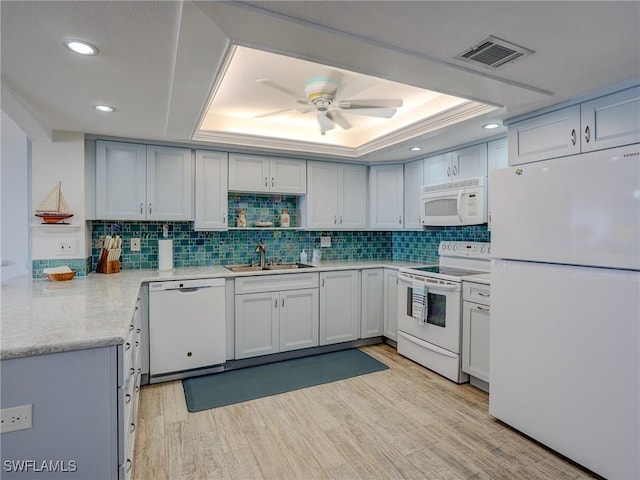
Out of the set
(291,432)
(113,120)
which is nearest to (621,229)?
(291,432)

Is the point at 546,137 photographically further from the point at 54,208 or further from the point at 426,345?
the point at 54,208

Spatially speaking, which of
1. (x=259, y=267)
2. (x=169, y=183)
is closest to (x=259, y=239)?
(x=259, y=267)

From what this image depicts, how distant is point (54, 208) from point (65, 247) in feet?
1.07

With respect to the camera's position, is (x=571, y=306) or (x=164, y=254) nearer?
(x=571, y=306)

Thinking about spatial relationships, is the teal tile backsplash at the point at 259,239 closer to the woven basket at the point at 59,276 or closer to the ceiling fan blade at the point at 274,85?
the woven basket at the point at 59,276

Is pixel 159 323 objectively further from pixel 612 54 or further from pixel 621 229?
pixel 612 54

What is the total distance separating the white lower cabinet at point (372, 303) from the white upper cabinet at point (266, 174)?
4.08 ft

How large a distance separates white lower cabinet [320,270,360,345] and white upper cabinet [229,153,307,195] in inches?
41.7

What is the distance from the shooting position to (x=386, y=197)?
14.0 feet

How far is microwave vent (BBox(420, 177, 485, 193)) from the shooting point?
3166 millimetres

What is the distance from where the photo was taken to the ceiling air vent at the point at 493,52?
156cm

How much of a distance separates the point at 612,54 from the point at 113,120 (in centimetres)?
311

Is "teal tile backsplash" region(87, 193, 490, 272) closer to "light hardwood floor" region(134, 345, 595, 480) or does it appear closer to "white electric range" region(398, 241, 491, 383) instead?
"white electric range" region(398, 241, 491, 383)

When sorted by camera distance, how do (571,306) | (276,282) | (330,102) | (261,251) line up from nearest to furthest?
1. (571,306)
2. (330,102)
3. (276,282)
4. (261,251)
